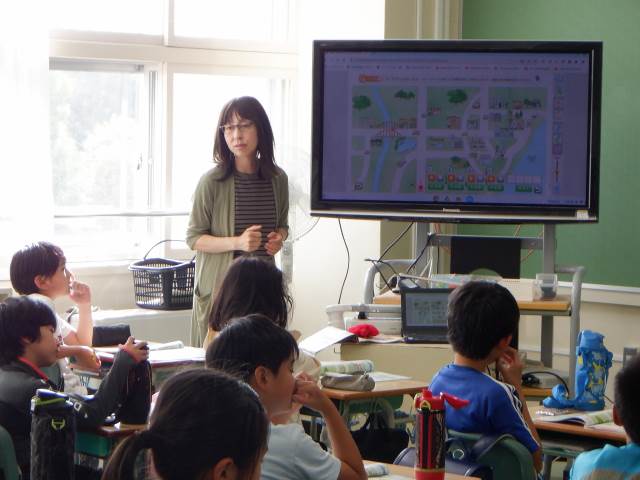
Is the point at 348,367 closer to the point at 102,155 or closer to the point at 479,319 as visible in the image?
the point at 479,319

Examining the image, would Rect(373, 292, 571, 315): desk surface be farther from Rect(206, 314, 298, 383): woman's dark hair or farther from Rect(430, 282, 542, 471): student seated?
Rect(206, 314, 298, 383): woman's dark hair

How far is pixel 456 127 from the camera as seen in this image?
4527 mm

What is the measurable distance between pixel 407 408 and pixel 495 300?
2.04m

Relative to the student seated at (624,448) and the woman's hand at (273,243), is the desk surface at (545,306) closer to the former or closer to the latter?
the woman's hand at (273,243)

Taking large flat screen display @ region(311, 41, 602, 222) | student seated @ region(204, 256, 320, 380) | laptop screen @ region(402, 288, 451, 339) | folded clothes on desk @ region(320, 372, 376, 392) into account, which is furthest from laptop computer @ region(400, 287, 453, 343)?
student seated @ region(204, 256, 320, 380)

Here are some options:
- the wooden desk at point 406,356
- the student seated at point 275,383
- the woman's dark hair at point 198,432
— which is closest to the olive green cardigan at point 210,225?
the wooden desk at point 406,356

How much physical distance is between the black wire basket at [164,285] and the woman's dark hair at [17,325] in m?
1.90

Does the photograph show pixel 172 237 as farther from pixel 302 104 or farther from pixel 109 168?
pixel 302 104

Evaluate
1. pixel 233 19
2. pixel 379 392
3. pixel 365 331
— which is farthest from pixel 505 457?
pixel 233 19

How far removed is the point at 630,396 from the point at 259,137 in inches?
109

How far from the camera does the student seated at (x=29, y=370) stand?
316cm

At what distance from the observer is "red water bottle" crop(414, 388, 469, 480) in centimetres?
243

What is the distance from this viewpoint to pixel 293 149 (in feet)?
17.6

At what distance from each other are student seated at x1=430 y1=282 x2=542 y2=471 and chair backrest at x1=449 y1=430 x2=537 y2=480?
0.26 feet
